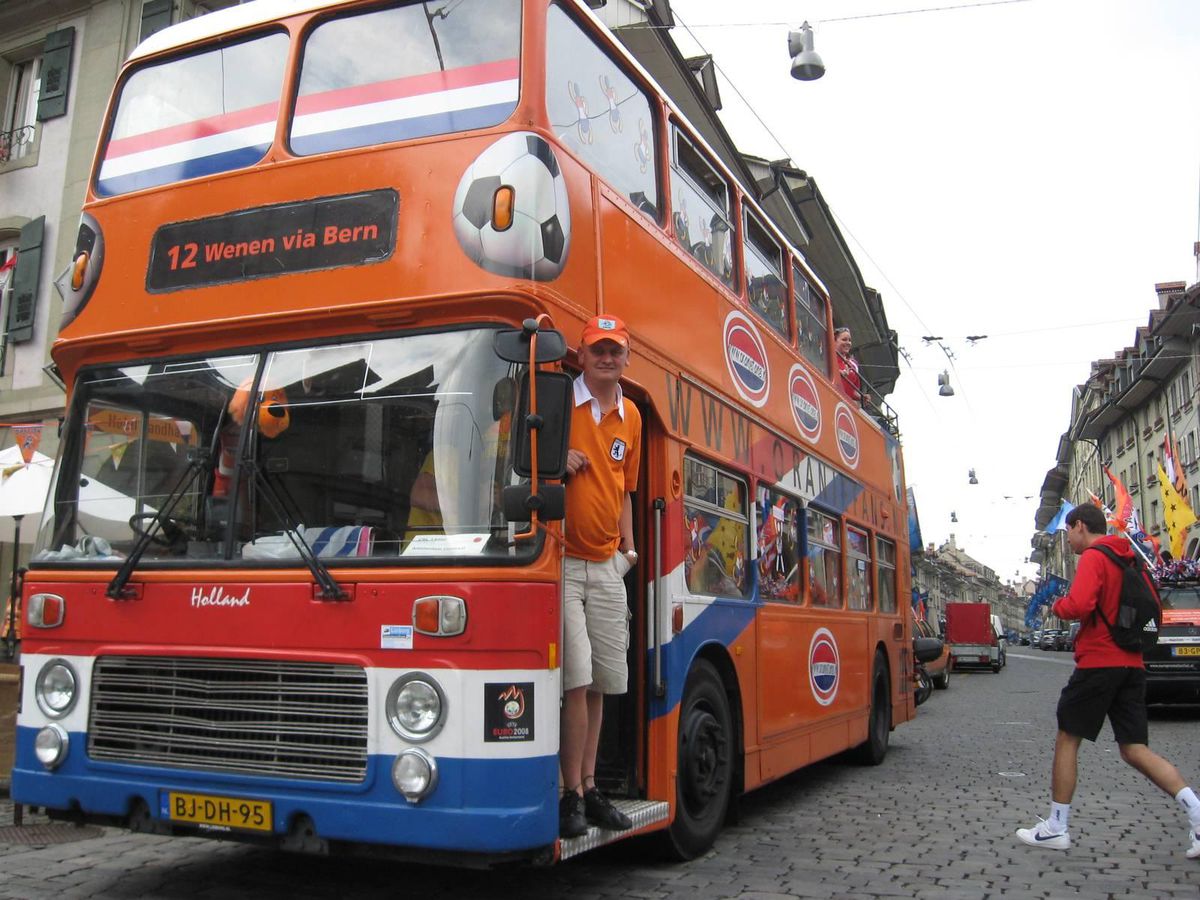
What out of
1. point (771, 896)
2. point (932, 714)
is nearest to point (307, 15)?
point (771, 896)

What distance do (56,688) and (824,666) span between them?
5.76m

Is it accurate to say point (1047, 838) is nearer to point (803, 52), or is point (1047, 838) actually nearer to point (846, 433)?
point (846, 433)

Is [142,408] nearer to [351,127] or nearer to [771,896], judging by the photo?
[351,127]

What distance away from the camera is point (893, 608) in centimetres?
1198

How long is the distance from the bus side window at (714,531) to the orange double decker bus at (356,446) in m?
0.05

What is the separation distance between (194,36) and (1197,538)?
4219cm

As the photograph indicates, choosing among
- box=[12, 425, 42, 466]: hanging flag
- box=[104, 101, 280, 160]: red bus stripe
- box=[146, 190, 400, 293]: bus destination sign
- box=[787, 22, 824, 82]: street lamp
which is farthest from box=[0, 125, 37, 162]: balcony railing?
box=[146, 190, 400, 293]: bus destination sign

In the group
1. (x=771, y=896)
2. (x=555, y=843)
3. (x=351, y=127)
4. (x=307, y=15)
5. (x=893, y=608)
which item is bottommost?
(x=771, y=896)

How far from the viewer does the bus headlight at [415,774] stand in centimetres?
431

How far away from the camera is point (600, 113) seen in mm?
5820

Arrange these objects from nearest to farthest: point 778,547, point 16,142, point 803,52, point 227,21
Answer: point 227,21
point 778,547
point 803,52
point 16,142

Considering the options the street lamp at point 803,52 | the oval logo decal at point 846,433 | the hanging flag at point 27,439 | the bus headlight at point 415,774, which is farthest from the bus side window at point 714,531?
the street lamp at point 803,52

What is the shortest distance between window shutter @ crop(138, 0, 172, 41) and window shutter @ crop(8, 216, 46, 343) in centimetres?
294

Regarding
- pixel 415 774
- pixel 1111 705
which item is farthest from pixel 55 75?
pixel 1111 705
